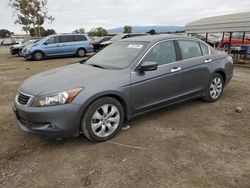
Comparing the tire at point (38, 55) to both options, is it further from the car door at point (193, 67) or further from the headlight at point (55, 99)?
the headlight at point (55, 99)

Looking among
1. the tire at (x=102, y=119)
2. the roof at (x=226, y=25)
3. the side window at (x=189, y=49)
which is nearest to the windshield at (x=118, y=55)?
the tire at (x=102, y=119)

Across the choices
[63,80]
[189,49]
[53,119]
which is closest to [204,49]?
[189,49]

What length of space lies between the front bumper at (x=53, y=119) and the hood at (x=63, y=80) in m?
0.25

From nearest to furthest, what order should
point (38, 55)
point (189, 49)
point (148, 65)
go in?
1. point (148, 65)
2. point (189, 49)
3. point (38, 55)

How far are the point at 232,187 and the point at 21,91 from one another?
9.99 ft

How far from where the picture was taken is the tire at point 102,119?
11.0 ft

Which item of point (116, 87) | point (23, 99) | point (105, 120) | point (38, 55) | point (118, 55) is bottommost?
point (38, 55)

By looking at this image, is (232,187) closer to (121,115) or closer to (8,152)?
(121,115)

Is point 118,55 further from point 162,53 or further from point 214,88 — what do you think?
point 214,88

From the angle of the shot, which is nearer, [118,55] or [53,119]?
[53,119]

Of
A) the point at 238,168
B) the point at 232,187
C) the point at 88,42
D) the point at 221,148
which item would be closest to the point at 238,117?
the point at 221,148

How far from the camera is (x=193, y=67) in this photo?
459cm

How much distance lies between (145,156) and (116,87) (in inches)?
42.1

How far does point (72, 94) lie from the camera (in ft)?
10.5
